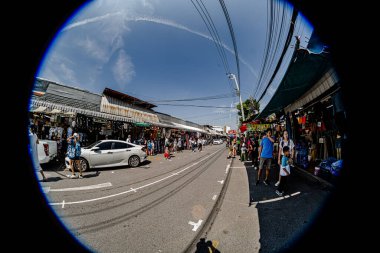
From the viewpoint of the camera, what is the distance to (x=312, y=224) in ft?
10.8

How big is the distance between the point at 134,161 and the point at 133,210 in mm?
6602

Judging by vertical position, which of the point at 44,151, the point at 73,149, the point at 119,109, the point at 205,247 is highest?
the point at 119,109

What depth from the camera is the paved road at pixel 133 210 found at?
2.91m

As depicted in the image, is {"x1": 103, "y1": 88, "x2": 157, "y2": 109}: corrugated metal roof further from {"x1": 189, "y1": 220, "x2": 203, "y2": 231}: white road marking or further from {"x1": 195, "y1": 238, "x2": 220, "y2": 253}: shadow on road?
{"x1": 195, "y1": 238, "x2": 220, "y2": 253}: shadow on road

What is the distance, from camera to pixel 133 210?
13.7ft

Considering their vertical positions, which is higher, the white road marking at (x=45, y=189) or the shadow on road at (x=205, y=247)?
the white road marking at (x=45, y=189)

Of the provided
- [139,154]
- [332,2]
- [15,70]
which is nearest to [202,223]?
[332,2]

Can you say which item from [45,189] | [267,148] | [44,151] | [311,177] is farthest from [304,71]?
[44,151]

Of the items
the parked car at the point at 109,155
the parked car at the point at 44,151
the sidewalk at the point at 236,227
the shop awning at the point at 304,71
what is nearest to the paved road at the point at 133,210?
the sidewalk at the point at 236,227

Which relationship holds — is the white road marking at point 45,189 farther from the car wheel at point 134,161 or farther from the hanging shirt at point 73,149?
the car wheel at point 134,161

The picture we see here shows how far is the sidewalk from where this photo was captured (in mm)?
2735

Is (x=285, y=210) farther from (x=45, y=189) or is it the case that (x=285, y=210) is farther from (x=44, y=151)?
(x=44, y=151)

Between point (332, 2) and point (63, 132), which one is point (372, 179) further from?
point (63, 132)

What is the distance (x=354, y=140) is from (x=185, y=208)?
14.1ft
